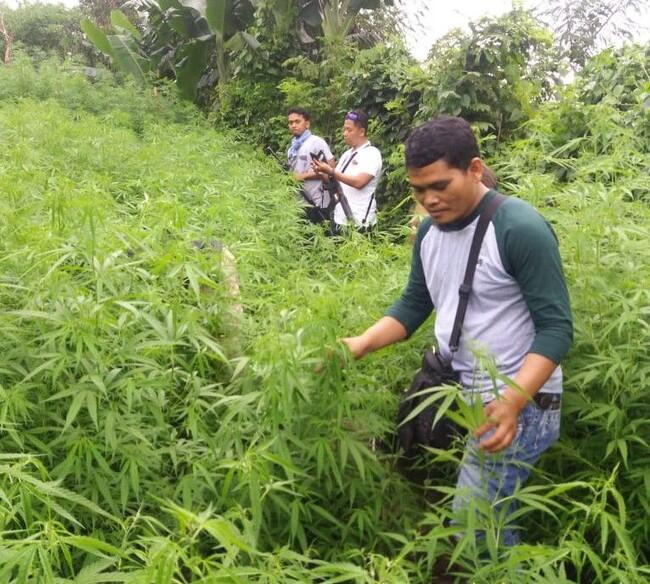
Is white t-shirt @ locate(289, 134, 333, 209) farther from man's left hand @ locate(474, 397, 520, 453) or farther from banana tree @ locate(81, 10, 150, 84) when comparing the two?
banana tree @ locate(81, 10, 150, 84)

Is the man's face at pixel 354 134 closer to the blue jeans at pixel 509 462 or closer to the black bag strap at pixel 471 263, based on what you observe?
the black bag strap at pixel 471 263

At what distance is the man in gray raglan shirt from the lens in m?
1.76

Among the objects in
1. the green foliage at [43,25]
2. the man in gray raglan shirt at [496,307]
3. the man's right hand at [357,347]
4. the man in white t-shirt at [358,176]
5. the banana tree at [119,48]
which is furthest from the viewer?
the green foliage at [43,25]

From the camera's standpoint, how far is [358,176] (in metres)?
4.84

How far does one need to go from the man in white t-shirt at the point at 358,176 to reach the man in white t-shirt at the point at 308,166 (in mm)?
402

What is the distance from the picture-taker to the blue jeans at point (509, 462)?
5.90ft

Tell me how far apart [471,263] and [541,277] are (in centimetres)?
21

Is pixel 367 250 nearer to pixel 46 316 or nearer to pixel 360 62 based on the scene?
pixel 46 316

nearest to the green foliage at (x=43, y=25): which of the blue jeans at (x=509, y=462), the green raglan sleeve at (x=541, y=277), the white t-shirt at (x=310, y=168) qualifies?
the white t-shirt at (x=310, y=168)

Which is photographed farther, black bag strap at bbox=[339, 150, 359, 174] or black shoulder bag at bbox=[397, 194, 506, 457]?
black bag strap at bbox=[339, 150, 359, 174]

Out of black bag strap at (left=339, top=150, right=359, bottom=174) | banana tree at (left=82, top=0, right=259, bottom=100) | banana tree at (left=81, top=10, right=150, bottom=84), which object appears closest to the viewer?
black bag strap at (left=339, top=150, right=359, bottom=174)

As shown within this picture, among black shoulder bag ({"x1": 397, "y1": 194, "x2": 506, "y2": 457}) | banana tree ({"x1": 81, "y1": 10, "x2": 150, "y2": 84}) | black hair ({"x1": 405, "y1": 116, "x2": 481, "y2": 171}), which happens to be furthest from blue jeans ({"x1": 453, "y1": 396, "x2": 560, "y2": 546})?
banana tree ({"x1": 81, "y1": 10, "x2": 150, "y2": 84})

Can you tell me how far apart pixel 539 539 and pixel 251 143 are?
810 cm

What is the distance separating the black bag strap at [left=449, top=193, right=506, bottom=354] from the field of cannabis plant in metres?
0.33
